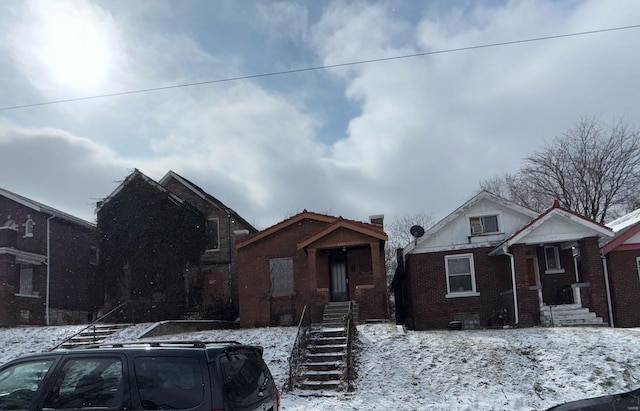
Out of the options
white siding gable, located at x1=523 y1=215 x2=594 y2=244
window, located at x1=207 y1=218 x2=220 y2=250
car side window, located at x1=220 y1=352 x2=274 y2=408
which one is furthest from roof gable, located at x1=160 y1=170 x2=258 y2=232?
car side window, located at x1=220 y1=352 x2=274 y2=408

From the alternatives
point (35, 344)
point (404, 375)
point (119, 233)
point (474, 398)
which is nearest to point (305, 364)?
point (404, 375)

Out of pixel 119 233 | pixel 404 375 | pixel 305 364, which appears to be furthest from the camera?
pixel 119 233

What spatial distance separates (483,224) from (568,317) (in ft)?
16.3

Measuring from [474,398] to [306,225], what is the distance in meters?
12.7

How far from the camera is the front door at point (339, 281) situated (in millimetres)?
23672

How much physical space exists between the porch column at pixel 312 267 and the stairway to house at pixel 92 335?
7.33m

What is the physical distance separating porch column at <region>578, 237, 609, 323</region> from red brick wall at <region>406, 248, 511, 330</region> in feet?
9.79

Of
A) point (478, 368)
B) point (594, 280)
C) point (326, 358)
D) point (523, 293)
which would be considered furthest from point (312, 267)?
point (594, 280)

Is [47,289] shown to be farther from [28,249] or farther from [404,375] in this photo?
[404,375]

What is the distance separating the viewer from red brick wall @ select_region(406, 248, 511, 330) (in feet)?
71.8

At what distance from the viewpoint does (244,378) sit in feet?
19.4

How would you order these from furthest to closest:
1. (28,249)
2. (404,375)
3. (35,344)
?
(28,249)
(35,344)
(404,375)

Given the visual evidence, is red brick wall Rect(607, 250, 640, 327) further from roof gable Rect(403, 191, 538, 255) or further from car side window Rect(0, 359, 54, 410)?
car side window Rect(0, 359, 54, 410)

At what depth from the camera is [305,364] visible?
14.4m
